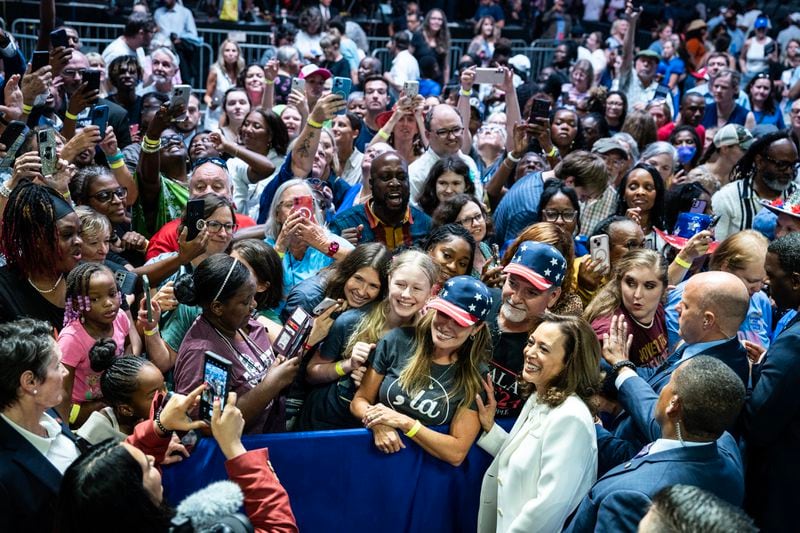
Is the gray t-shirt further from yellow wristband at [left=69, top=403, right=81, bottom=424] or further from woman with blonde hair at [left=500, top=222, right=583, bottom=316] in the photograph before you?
yellow wristband at [left=69, top=403, right=81, bottom=424]

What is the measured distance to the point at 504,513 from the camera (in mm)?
3816

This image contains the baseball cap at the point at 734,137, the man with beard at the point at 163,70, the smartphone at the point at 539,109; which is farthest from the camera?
the man with beard at the point at 163,70

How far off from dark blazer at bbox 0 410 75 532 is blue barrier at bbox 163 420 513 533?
0.94 m

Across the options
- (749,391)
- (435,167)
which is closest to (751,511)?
(749,391)

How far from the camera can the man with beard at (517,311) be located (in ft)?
14.1

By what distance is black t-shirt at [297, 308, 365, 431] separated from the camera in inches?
166

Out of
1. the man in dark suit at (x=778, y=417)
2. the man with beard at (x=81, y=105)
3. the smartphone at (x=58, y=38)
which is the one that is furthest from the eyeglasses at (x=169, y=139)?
the man in dark suit at (x=778, y=417)

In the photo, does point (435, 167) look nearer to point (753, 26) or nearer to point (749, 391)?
point (749, 391)

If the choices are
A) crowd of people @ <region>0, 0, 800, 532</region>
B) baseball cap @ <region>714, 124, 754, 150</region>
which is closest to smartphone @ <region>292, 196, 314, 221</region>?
crowd of people @ <region>0, 0, 800, 532</region>

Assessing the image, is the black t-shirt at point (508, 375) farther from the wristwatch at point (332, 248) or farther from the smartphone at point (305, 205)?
the smartphone at point (305, 205)

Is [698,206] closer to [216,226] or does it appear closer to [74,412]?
[216,226]

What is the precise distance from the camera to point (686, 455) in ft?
10.8

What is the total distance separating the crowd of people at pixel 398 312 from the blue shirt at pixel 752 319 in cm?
2

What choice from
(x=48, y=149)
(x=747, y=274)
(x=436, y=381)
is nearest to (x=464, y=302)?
(x=436, y=381)
